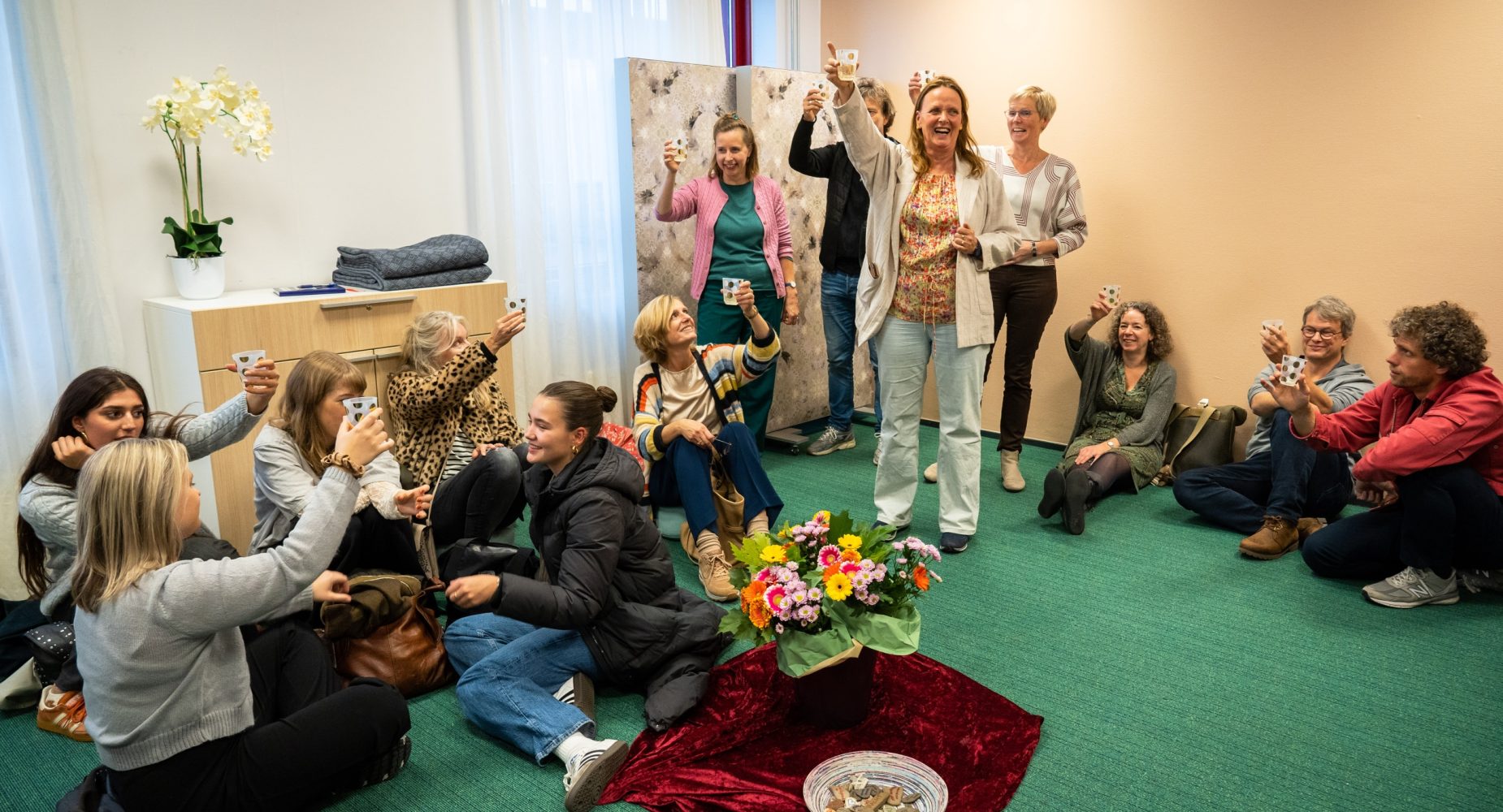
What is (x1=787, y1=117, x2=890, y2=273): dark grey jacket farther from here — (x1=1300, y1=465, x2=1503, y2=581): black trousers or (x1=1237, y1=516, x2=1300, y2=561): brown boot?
(x1=1300, y1=465, x2=1503, y2=581): black trousers

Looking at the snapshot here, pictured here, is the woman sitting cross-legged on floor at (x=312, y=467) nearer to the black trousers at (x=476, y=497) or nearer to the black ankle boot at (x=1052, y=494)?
the black trousers at (x=476, y=497)

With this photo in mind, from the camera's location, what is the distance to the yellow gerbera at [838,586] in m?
2.32

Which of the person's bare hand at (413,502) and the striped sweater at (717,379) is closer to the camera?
the person's bare hand at (413,502)

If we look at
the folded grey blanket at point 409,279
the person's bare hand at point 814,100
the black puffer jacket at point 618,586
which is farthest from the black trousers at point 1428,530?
the folded grey blanket at point 409,279

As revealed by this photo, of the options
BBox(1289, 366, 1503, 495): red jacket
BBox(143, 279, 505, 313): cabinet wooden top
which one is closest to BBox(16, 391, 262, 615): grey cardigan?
BBox(143, 279, 505, 313): cabinet wooden top

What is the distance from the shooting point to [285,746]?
2029 millimetres

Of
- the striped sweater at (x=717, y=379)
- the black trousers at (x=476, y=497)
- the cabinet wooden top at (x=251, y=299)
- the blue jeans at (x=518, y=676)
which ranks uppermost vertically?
the cabinet wooden top at (x=251, y=299)

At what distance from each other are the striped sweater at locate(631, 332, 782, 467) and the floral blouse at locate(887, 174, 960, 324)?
494 millimetres

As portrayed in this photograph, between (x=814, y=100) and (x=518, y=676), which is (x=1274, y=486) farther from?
(x=518, y=676)

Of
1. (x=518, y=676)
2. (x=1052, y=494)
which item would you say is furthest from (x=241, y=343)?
(x=1052, y=494)

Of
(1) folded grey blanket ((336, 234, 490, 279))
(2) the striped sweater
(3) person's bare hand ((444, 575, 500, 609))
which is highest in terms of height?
(1) folded grey blanket ((336, 234, 490, 279))

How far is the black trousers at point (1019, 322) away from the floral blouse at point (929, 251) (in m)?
0.85

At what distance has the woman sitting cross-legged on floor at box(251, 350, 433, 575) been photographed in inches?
105

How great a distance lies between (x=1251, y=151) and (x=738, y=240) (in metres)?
2.17
